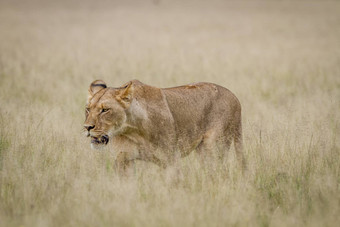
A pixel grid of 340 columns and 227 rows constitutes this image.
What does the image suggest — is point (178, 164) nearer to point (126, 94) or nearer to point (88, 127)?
point (126, 94)

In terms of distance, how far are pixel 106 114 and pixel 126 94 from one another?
0.29 metres

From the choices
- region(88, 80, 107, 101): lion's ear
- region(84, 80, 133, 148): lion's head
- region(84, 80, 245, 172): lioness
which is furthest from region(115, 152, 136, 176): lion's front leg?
region(88, 80, 107, 101): lion's ear

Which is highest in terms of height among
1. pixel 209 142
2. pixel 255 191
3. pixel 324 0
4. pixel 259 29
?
pixel 324 0

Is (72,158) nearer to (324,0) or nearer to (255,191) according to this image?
(255,191)

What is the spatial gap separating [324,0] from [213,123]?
6010 centimetres

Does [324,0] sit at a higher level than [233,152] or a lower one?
higher

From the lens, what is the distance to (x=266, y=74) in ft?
43.7

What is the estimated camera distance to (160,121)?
5.27 m

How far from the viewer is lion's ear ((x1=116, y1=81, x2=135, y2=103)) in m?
4.91

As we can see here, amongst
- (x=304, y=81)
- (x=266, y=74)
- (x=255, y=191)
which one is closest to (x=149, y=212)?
(x=255, y=191)

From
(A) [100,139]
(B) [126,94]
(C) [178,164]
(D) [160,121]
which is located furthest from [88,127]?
(C) [178,164]

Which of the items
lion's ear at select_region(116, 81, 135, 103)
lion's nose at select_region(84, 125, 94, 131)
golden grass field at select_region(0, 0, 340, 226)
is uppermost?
lion's ear at select_region(116, 81, 135, 103)

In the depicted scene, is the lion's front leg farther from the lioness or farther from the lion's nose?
the lion's nose

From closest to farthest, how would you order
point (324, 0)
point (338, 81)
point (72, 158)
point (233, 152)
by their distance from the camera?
point (72, 158) → point (233, 152) → point (338, 81) → point (324, 0)
